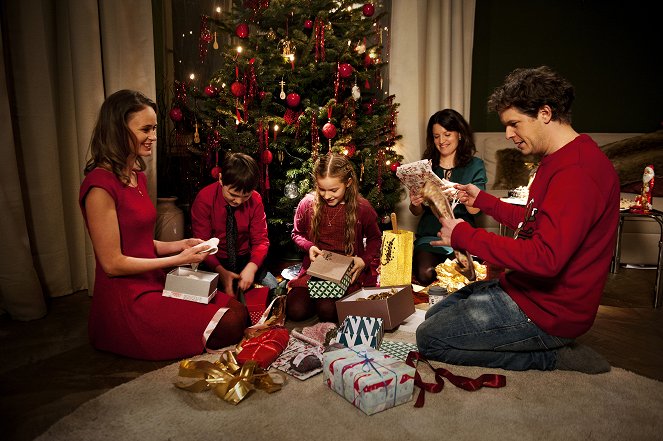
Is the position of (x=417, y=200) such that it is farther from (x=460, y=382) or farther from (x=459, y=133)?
(x=460, y=382)

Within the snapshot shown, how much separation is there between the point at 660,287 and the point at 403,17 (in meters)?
2.89

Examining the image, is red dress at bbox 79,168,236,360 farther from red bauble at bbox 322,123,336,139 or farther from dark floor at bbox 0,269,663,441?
red bauble at bbox 322,123,336,139

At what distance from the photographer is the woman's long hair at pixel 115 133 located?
6.95 feet

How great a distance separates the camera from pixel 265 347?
88.1 inches

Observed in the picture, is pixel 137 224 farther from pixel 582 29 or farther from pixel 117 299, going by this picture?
pixel 582 29

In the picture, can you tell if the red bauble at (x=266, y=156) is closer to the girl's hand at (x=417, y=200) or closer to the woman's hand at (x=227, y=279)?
the woman's hand at (x=227, y=279)

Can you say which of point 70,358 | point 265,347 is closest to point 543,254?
point 265,347

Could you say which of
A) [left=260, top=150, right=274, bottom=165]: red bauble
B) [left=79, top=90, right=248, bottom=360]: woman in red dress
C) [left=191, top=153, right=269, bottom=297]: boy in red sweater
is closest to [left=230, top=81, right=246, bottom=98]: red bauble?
[left=260, top=150, right=274, bottom=165]: red bauble

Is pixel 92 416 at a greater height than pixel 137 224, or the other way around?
pixel 137 224

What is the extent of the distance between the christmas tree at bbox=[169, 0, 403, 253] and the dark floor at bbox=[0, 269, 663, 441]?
1.31 m

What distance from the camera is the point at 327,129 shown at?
3160 mm

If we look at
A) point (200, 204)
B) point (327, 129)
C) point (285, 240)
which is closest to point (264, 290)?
point (200, 204)

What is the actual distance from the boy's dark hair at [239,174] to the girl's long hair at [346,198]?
371mm

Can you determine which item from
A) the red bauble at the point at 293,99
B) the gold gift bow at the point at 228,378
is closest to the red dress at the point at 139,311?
the gold gift bow at the point at 228,378
